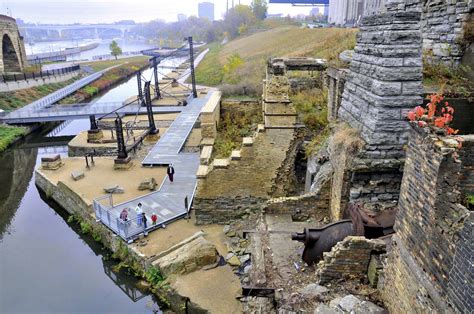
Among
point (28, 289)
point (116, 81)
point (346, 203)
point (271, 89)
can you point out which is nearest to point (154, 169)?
point (28, 289)

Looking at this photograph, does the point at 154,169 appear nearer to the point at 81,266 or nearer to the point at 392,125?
the point at 81,266

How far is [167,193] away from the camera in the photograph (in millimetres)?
14078

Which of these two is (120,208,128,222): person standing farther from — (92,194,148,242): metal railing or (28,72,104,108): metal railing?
(28,72,104,108): metal railing

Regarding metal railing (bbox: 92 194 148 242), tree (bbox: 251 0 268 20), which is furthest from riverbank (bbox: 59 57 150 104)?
tree (bbox: 251 0 268 20)

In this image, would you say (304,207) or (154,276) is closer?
(304,207)

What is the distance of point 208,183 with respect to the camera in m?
11.4

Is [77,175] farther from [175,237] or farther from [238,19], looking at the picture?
[238,19]

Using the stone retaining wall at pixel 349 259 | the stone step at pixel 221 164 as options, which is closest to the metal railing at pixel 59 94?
the stone step at pixel 221 164

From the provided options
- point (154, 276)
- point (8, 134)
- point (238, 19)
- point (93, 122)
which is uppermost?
point (238, 19)

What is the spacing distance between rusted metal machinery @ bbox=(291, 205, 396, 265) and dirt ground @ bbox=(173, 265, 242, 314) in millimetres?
2704

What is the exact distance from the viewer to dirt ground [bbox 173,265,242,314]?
8.77 m

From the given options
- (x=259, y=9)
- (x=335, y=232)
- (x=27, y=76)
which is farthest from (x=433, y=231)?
(x=259, y=9)

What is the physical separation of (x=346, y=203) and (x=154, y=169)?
1136 centimetres

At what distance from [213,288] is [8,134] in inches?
917
